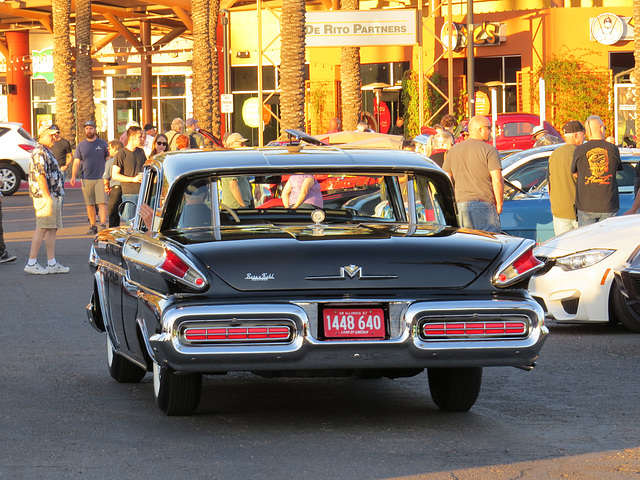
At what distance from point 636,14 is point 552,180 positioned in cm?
1560

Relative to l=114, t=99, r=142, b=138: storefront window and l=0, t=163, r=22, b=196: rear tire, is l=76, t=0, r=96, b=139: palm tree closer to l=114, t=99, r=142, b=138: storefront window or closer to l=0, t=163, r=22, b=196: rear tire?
l=0, t=163, r=22, b=196: rear tire

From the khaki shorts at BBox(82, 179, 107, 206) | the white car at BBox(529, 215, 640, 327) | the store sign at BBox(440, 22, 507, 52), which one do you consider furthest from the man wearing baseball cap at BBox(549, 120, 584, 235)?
the store sign at BBox(440, 22, 507, 52)

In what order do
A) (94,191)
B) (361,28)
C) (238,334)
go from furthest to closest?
(361,28) < (94,191) < (238,334)

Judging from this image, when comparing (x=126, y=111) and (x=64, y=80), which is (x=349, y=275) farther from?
(x=126, y=111)

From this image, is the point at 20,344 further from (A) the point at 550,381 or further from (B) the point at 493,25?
(B) the point at 493,25

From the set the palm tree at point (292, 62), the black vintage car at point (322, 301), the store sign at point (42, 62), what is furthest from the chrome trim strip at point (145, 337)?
the store sign at point (42, 62)

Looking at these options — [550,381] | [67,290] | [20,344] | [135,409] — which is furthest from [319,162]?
[67,290]

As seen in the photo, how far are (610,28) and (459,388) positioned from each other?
34011mm

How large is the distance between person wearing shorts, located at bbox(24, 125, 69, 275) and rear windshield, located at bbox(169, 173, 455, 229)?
8249mm

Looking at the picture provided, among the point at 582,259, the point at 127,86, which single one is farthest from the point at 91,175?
the point at 127,86

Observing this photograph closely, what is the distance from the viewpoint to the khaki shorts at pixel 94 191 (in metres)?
20.8

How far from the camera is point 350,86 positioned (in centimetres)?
3700

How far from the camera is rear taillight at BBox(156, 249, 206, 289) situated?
20.3 feet

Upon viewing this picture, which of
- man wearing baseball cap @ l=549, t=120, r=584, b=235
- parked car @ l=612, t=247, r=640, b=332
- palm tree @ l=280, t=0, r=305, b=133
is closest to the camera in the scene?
parked car @ l=612, t=247, r=640, b=332
